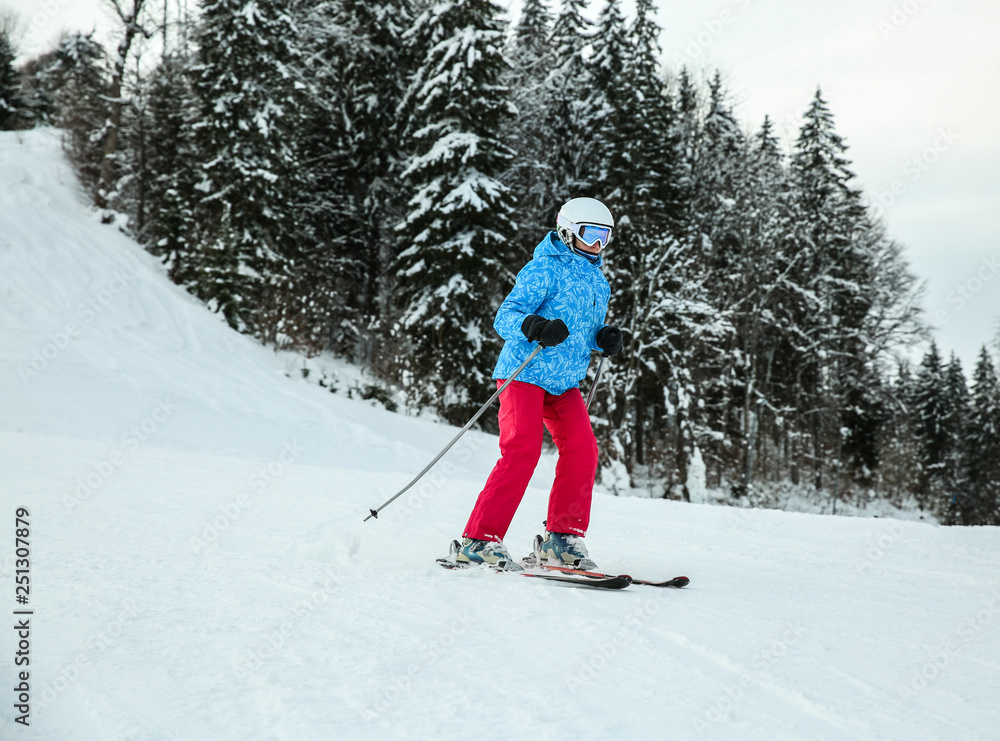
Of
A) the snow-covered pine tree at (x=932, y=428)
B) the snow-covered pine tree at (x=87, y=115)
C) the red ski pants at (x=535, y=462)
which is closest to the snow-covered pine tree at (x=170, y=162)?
the snow-covered pine tree at (x=87, y=115)

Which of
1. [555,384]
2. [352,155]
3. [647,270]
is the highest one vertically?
[352,155]

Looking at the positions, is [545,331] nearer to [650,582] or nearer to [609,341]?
[609,341]

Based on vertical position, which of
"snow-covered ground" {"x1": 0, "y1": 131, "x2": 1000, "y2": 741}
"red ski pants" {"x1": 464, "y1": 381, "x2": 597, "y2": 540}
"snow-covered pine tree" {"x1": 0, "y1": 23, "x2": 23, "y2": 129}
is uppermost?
"snow-covered pine tree" {"x1": 0, "y1": 23, "x2": 23, "y2": 129}

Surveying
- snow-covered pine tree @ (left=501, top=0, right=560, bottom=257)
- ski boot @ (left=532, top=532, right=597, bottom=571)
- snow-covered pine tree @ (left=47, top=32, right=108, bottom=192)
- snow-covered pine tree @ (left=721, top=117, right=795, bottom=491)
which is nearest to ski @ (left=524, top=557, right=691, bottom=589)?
ski boot @ (left=532, top=532, right=597, bottom=571)

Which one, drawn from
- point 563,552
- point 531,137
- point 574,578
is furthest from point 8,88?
point 574,578

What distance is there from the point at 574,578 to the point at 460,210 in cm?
1398

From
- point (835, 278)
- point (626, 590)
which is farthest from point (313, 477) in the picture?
point (835, 278)

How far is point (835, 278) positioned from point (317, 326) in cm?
1623

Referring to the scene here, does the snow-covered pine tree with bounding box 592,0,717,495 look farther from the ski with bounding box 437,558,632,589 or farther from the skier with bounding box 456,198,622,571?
the ski with bounding box 437,558,632,589

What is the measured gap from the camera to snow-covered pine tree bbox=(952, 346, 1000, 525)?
26.2m

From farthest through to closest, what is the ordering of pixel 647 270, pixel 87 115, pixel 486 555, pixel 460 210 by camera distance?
pixel 87 115, pixel 647 270, pixel 460 210, pixel 486 555

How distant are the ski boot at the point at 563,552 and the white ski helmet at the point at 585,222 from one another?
1409 mm

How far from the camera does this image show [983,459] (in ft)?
92.7

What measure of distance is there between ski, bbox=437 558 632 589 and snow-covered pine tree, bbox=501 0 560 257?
1509 cm
